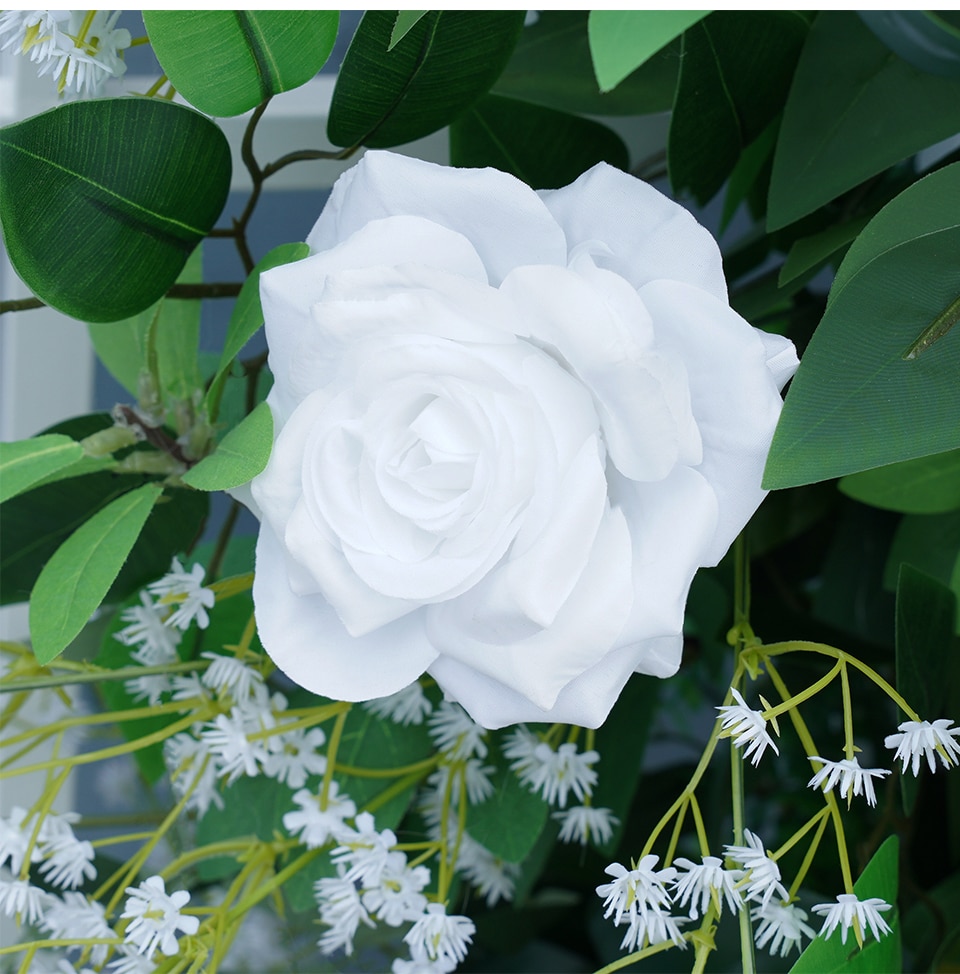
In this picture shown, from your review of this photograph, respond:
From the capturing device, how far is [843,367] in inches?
7.8

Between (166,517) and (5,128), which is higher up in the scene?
(5,128)

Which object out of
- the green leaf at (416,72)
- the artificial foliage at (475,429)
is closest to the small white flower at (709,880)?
the artificial foliage at (475,429)

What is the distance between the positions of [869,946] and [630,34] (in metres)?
0.21

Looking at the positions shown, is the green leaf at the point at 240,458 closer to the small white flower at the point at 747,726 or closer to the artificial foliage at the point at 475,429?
the artificial foliage at the point at 475,429

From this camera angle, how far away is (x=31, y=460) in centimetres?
24

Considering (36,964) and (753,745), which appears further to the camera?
(36,964)

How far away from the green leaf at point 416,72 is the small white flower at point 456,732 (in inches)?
7.1

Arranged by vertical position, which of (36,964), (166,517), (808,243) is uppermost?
(808,243)

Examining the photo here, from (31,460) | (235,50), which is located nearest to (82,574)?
(31,460)

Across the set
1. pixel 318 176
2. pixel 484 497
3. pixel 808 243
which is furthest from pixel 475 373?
pixel 318 176

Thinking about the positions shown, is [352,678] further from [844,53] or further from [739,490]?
[844,53]

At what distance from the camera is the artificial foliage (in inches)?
7.6

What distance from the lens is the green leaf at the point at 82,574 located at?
230 millimetres

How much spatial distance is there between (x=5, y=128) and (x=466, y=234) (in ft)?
0.33
